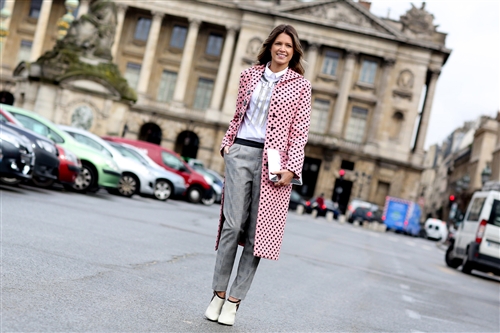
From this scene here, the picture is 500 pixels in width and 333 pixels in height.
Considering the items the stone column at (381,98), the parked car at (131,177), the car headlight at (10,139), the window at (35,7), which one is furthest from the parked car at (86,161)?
the window at (35,7)

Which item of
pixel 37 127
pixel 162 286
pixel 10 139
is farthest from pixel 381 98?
pixel 162 286

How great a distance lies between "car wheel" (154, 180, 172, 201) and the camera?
27453mm

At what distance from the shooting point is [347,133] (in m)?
74.6

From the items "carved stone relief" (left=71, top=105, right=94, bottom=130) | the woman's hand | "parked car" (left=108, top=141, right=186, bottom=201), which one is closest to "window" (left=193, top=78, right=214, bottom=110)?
"parked car" (left=108, top=141, right=186, bottom=201)

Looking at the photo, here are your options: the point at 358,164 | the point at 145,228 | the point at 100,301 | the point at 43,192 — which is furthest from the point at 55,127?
the point at 358,164

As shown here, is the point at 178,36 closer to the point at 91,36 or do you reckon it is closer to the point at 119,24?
the point at 119,24

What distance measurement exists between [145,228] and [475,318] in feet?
18.6

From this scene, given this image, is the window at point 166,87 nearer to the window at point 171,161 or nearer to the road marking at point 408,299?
the window at point 171,161

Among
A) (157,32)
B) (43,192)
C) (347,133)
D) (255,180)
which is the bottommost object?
(43,192)

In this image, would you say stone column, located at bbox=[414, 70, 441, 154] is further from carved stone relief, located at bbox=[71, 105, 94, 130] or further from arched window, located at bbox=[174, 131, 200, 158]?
carved stone relief, located at bbox=[71, 105, 94, 130]

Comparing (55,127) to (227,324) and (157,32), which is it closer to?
(227,324)

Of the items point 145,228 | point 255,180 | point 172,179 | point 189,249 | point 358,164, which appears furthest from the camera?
point 358,164

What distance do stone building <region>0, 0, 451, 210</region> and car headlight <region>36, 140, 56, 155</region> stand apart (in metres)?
54.7

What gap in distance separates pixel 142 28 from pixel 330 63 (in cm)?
1621
